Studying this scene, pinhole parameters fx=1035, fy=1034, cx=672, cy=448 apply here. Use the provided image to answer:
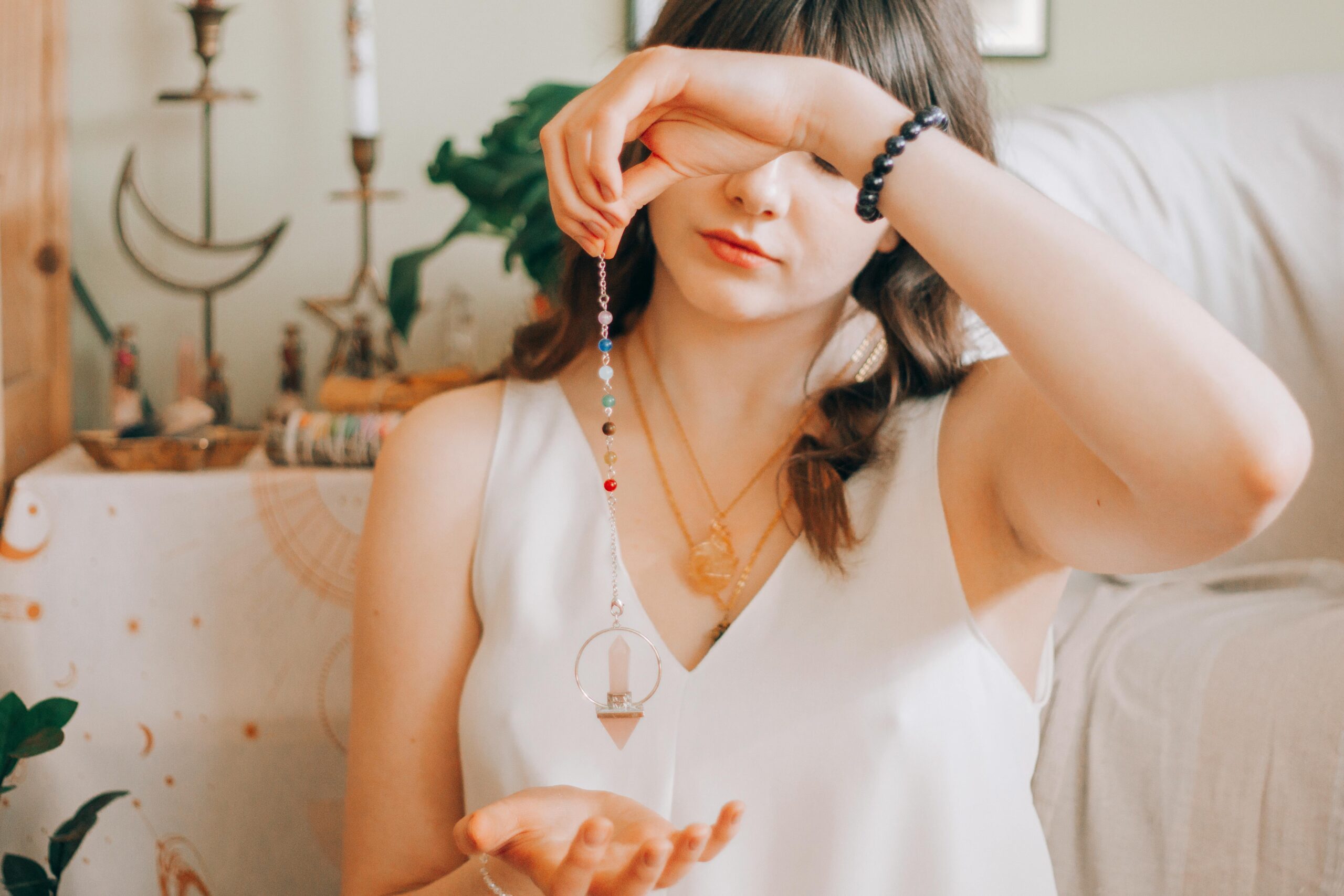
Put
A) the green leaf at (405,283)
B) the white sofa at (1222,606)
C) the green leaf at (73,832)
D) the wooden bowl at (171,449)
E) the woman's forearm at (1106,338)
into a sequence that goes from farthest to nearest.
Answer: the green leaf at (405,283) < the wooden bowl at (171,449) < the green leaf at (73,832) < the white sofa at (1222,606) < the woman's forearm at (1106,338)

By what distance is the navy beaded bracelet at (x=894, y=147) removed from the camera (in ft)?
2.06

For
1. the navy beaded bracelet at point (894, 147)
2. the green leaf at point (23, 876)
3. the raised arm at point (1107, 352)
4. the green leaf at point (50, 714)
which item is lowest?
the green leaf at point (23, 876)

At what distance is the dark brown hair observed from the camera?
2.55 feet

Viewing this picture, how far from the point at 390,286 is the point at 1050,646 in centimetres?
97

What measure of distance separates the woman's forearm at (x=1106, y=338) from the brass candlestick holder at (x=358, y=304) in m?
0.98

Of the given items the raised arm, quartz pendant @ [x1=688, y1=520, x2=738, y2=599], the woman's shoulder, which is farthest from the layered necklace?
the raised arm

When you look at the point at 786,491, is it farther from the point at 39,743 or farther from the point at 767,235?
the point at 39,743

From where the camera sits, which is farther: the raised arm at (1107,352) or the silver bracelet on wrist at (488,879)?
the silver bracelet on wrist at (488,879)

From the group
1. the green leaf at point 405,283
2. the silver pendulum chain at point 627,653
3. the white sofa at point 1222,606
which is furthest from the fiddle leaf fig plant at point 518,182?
the white sofa at point 1222,606

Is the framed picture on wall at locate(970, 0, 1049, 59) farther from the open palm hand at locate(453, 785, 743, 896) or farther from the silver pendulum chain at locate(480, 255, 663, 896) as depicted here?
the open palm hand at locate(453, 785, 743, 896)

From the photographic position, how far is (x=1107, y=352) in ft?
1.86

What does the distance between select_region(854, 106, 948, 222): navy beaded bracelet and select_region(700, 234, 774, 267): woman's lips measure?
146mm

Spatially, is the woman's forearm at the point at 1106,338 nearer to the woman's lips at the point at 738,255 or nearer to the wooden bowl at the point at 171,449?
the woman's lips at the point at 738,255

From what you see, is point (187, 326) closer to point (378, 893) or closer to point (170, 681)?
point (170, 681)
